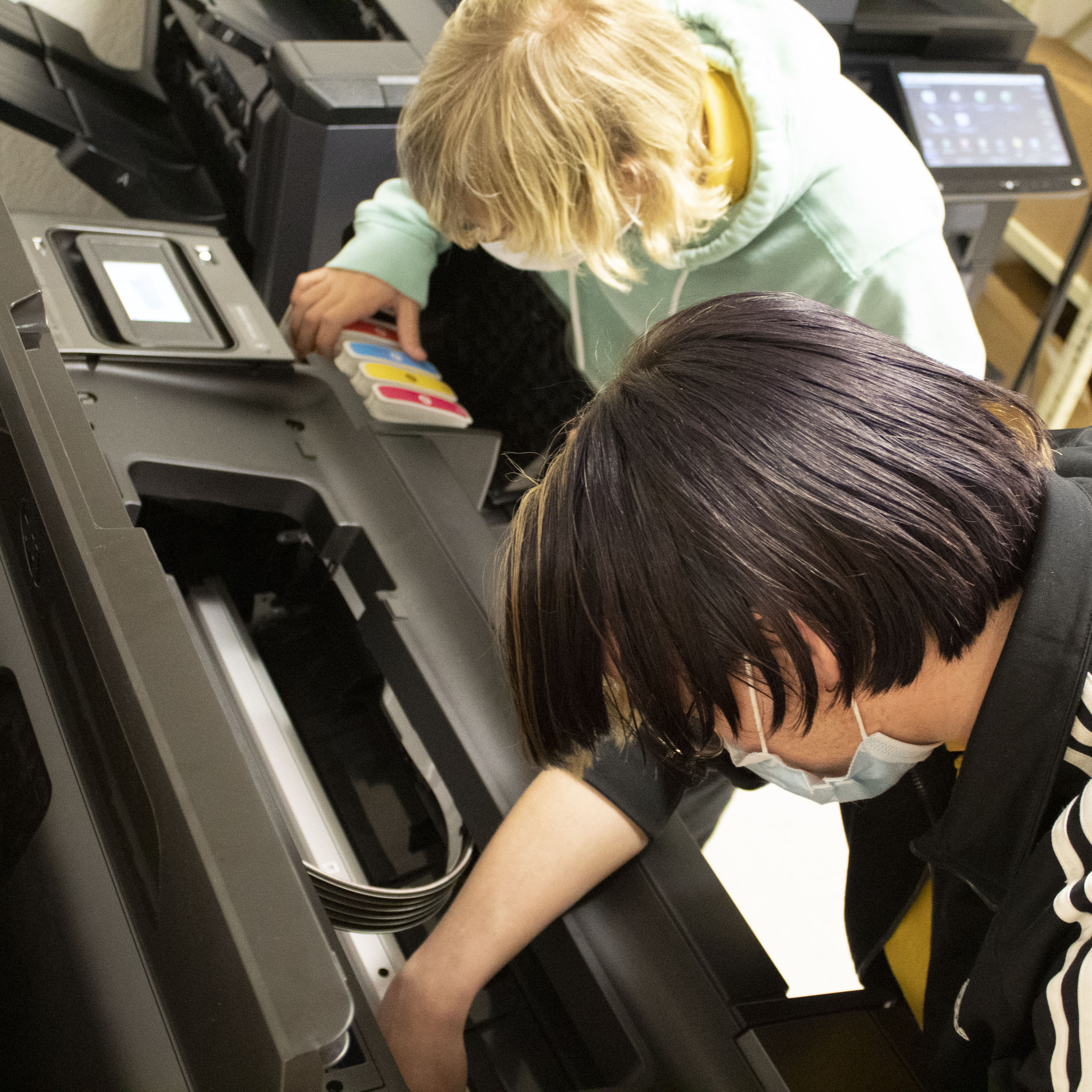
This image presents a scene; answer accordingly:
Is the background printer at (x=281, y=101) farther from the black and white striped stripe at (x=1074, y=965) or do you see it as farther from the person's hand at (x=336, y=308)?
the black and white striped stripe at (x=1074, y=965)

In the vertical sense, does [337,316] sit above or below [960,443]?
below

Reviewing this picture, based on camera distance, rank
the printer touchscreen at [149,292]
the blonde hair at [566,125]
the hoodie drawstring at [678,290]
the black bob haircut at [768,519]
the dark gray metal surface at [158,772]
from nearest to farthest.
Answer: the dark gray metal surface at [158,772], the black bob haircut at [768,519], the blonde hair at [566,125], the printer touchscreen at [149,292], the hoodie drawstring at [678,290]

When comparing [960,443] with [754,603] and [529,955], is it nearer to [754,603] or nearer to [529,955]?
[754,603]

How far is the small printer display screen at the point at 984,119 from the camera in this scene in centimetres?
131

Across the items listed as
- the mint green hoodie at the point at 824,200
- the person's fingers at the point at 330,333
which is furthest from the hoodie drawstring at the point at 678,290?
the person's fingers at the point at 330,333

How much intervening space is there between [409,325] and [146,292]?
272mm

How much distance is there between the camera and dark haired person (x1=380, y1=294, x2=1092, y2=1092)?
478 millimetres

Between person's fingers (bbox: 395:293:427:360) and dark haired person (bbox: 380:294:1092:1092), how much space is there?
0.54 meters

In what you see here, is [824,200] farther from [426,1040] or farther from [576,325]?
[426,1040]

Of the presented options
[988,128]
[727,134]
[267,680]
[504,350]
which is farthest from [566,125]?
[988,128]

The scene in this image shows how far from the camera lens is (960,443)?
503mm

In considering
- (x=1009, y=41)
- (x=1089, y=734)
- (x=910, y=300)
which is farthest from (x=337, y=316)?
(x=1009, y=41)

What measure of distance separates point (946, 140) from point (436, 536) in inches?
36.8

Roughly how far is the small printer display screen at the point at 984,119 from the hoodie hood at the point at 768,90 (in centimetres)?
47
